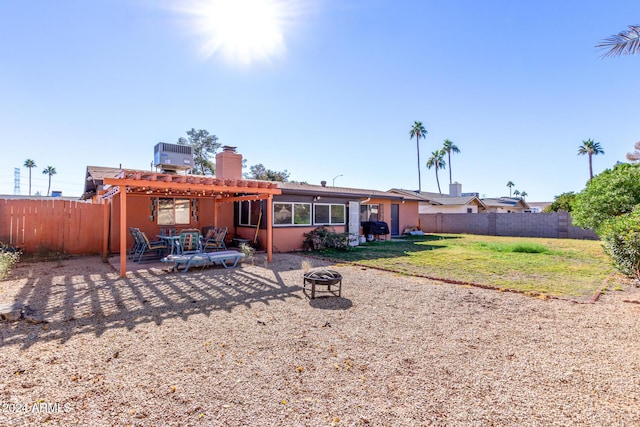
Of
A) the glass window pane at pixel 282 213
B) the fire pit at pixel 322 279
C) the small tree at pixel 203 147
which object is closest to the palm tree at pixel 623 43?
the fire pit at pixel 322 279

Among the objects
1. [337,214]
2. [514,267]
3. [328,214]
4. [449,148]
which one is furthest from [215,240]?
[449,148]

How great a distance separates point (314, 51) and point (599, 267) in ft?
34.8

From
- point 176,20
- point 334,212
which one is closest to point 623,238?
point 334,212

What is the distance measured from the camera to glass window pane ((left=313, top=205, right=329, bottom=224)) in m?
13.0

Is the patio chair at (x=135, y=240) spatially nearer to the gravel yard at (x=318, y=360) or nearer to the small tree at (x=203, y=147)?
the gravel yard at (x=318, y=360)

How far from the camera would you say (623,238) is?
5.65 m

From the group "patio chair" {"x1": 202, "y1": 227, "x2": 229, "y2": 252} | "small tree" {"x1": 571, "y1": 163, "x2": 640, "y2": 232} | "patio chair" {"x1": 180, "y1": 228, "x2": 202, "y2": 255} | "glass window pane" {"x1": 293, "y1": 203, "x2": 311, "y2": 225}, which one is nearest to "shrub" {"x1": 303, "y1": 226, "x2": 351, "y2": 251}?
"glass window pane" {"x1": 293, "y1": 203, "x2": 311, "y2": 225}

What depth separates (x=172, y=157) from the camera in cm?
1257

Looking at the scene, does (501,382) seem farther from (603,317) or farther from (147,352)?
(147,352)

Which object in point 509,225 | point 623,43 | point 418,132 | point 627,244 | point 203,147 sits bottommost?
point 627,244

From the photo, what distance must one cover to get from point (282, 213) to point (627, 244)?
30.4ft

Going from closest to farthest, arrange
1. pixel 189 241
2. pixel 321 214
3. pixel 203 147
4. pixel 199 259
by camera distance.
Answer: pixel 199 259
pixel 189 241
pixel 321 214
pixel 203 147

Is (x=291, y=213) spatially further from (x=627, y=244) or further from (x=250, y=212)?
(x=627, y=244)

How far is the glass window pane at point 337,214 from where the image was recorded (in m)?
13.7
